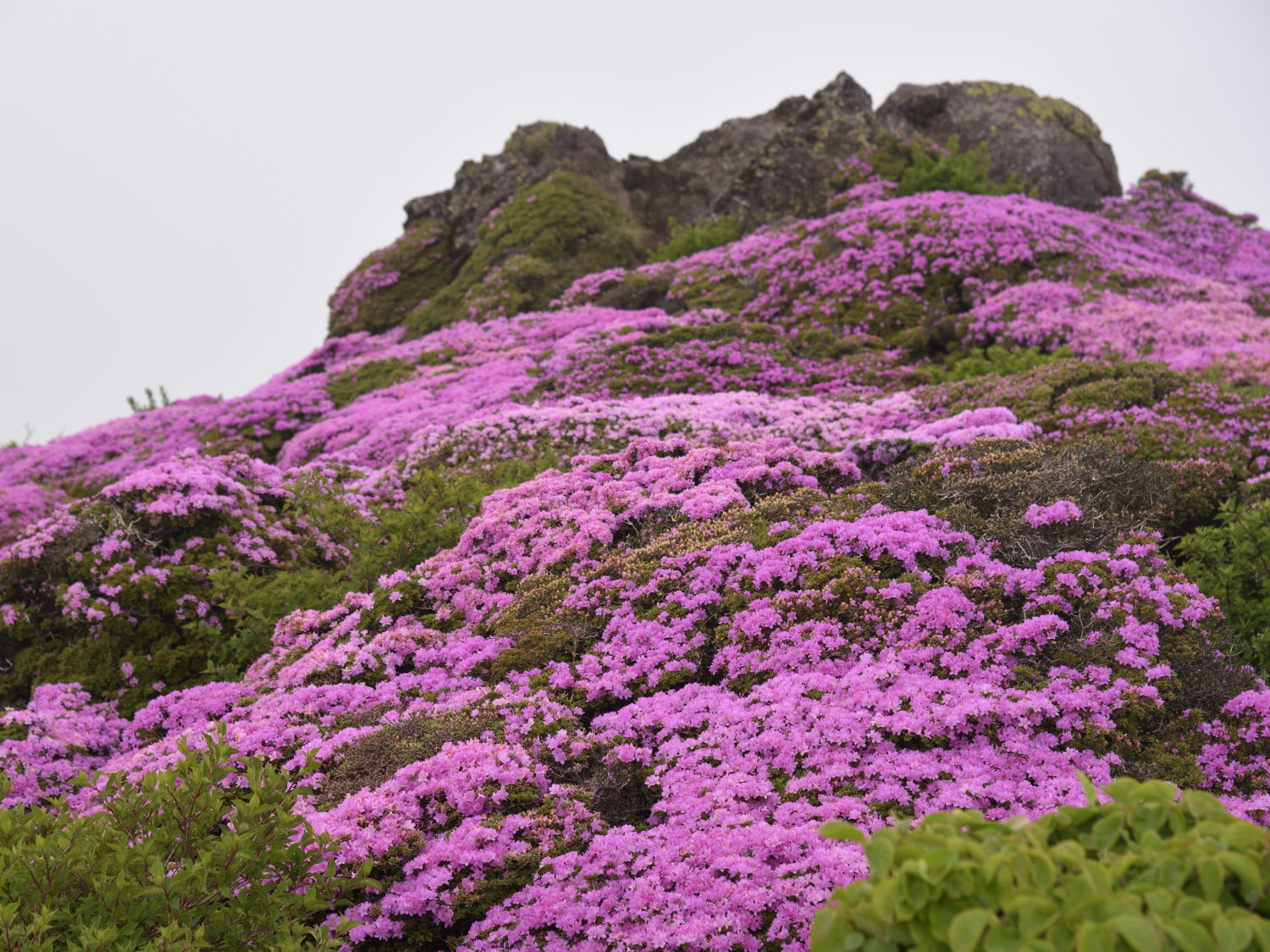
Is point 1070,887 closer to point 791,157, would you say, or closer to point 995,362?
point 995,362

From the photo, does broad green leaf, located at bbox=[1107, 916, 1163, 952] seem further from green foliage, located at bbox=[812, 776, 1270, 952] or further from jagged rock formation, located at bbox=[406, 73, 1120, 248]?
jagged rock formation, located at bbox=[406, 73, 1120, 248]

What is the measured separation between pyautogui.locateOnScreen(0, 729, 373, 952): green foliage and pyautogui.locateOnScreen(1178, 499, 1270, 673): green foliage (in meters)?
10.5

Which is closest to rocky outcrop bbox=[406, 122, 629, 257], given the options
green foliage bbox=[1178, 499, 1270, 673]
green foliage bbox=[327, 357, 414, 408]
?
green foliage bbox=[327, 357, 414, 408]

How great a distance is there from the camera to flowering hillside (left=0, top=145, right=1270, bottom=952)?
6.57 m

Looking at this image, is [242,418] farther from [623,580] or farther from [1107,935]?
[1107,935]

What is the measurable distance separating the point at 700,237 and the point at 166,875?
111ft

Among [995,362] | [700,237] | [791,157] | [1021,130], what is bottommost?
[995,362]

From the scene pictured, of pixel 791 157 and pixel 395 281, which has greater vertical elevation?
pixel 395 281

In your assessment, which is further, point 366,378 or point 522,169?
point 522,169

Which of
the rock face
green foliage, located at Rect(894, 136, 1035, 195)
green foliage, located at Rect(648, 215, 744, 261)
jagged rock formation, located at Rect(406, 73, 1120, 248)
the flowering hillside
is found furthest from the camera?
→ the rock face

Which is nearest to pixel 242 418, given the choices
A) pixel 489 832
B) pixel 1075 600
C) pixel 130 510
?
pixel 130 510

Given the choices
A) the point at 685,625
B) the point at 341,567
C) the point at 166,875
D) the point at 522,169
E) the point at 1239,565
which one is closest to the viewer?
the point at 166,875

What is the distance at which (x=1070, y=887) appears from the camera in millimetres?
2646

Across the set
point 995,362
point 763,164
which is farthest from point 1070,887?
point 763,164
